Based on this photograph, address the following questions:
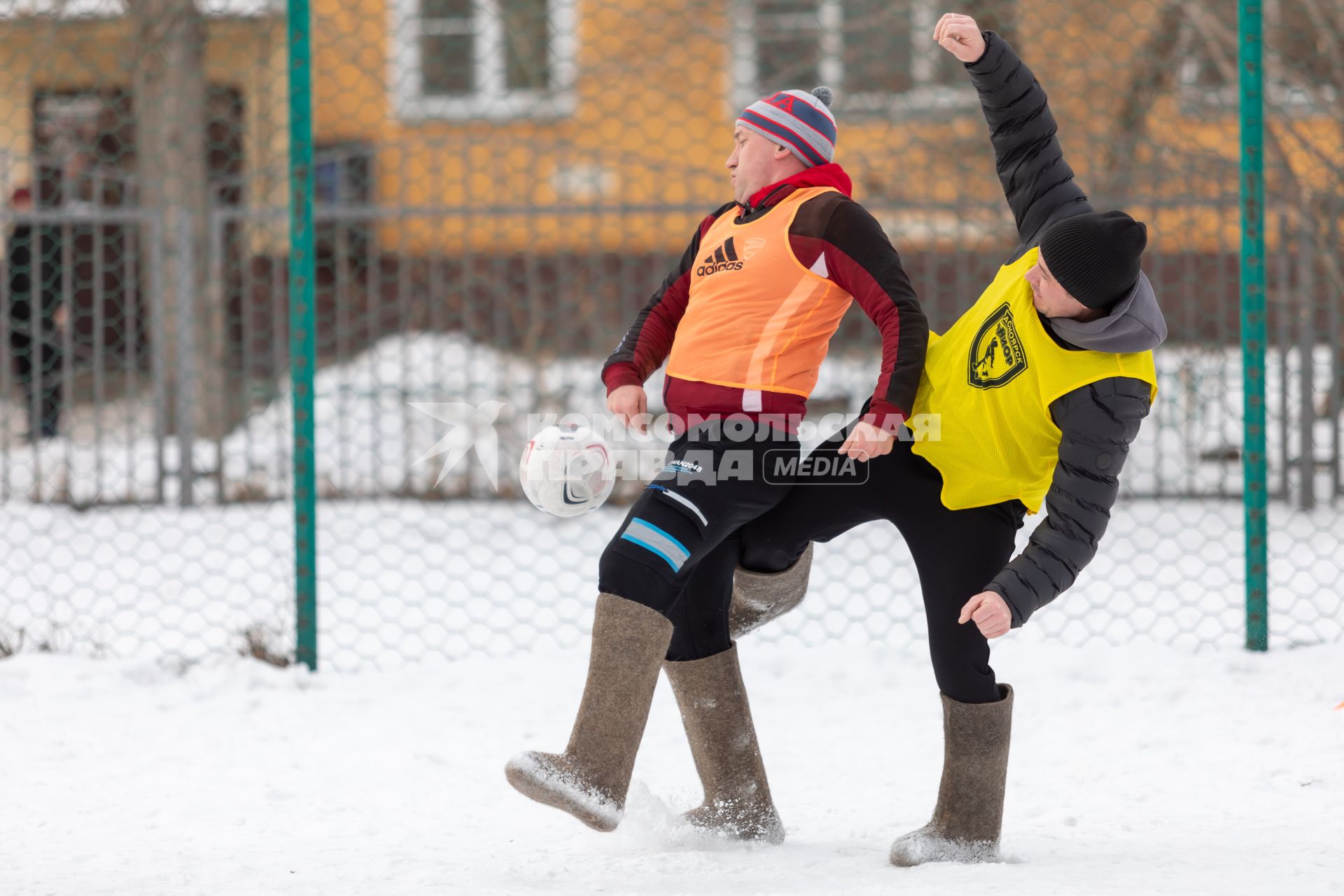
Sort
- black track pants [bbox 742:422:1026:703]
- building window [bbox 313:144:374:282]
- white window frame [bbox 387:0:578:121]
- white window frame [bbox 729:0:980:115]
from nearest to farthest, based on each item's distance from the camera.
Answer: black track pants [bbox 742:422:1026:703] → white window frame [bbox 729:0:980:115] → white window frame [bbox 387:0:578:121] → building window [bbox 313:144:374:282]

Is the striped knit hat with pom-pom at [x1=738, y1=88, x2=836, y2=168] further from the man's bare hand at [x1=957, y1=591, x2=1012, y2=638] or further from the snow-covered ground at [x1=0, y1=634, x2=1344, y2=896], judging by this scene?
the snow-covered ground at [x1=0, y1=634, x2=1344, y2=896]

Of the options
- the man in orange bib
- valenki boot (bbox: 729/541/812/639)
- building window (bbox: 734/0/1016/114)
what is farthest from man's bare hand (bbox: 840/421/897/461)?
building window (bbox: 734/0/1016/114)

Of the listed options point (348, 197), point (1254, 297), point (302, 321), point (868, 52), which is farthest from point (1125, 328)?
point (348, 197)

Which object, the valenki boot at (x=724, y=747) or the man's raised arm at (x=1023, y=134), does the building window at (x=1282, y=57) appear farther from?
→ the valenki boot at (x=724, y=747)

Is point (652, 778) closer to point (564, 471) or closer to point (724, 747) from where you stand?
point (724, 747)

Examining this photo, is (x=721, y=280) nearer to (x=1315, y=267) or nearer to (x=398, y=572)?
(x=398, y=572)

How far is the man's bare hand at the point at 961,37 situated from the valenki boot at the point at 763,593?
921mm

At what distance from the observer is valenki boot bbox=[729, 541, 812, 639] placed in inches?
93.7

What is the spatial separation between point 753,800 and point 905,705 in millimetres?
1177

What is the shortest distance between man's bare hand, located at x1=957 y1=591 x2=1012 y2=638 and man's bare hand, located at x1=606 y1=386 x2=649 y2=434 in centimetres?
73

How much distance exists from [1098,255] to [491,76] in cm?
773

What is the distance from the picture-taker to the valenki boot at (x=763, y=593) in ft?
7.81

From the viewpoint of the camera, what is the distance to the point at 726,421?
7.38 feet

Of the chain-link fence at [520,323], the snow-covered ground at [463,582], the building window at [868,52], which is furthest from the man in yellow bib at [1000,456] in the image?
the building window at [868,52]
